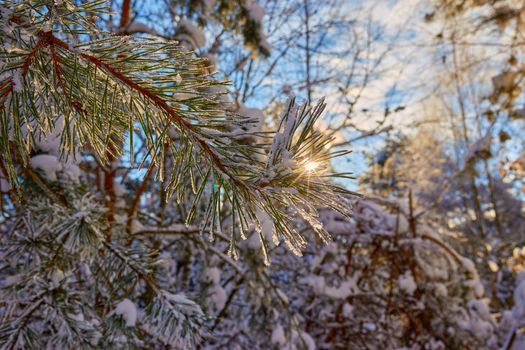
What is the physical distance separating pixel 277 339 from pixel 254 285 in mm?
401

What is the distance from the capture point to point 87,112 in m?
0.69

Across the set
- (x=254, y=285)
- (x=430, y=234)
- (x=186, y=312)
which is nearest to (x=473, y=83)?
(x=430, y=234)

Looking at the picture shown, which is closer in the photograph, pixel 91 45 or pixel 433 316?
pixel 91 45

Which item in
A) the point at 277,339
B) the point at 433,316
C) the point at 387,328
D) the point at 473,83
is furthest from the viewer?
the point at 473,83

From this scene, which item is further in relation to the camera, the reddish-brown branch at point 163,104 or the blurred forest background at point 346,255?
the blurred forest background at point 346,255

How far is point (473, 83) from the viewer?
10891mm

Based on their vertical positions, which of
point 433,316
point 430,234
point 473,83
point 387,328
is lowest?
point 387,328

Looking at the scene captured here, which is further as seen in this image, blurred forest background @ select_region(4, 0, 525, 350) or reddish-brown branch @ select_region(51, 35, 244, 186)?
blurred forest background @ select_region(4, 0, 525, 350)

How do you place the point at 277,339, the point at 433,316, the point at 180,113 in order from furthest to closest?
the point at 433,316, the point at 277,339, the point at 180,113

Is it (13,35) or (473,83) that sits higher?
(473,83)

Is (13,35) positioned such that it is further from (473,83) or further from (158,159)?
(473,83)

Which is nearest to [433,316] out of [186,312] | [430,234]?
[430,234]

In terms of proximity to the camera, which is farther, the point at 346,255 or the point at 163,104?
the point at 346,255

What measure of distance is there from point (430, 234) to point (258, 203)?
2562 millimetres
